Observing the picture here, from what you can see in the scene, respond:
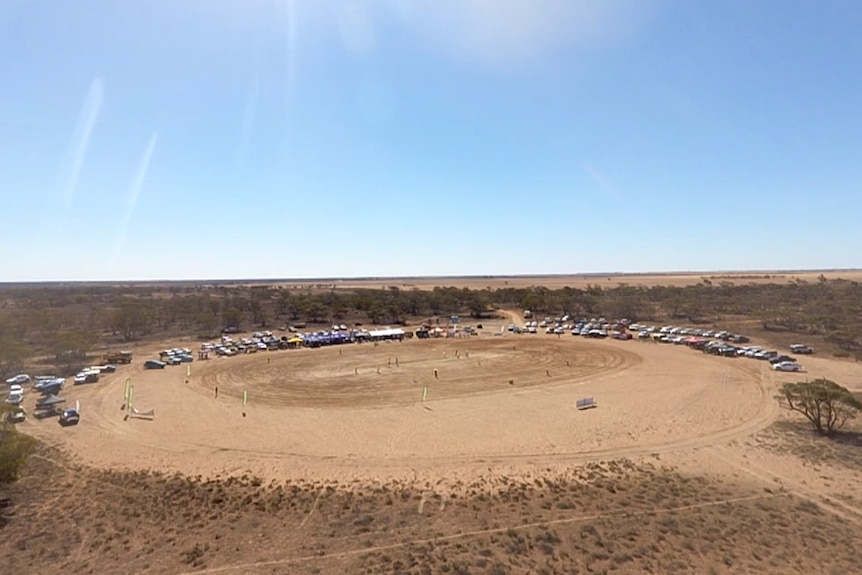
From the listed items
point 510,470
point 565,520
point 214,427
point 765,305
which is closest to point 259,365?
point 214,427

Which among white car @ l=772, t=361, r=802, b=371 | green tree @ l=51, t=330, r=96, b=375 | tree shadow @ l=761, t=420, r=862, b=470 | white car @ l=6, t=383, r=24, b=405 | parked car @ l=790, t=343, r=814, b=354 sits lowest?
tree shadow @ l=761, t=420, r=862, b=470

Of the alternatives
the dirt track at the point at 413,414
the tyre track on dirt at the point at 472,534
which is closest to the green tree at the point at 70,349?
the dirt track at the point at 413,414

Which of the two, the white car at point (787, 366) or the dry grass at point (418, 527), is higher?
the white car at point (787, 366)

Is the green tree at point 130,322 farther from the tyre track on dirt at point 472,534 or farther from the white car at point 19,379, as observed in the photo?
the tyre track on dirt at point 472,534

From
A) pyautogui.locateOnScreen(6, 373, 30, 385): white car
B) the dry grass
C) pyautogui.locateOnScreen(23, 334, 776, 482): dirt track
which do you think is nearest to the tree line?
pyautogui.locateOnScreen(6, 373, 30, 385): white car

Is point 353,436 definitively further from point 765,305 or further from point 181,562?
point 765,305

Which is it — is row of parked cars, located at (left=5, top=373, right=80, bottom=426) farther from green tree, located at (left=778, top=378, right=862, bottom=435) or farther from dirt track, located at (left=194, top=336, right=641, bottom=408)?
green tree, located at (left=778, top=378, right=862, bottom=435)
